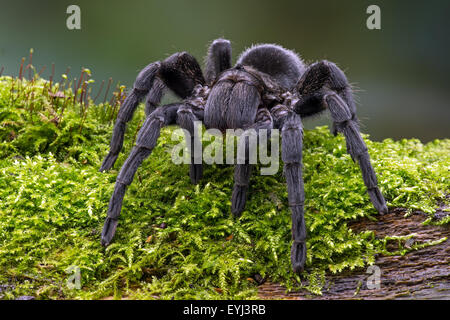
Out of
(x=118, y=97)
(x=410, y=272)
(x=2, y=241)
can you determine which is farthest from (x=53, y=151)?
(x=410, y=272)

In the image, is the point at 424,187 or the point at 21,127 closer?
the point at 424,187

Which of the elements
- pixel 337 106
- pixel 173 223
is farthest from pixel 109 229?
pixel 337 106

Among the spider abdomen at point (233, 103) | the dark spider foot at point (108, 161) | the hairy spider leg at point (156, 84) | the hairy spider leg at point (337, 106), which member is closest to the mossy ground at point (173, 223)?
the dark spider foot at point (108, 161)

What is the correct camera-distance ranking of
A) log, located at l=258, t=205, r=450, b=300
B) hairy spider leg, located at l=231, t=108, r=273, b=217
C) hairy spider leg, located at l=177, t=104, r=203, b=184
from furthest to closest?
hairy spider leg, located at l=177, t=104, r=203, b=184 → hairy spider leg, located at l=231, t=108, r=273, b=217 → log, located at l=258, t=205, r=450, b=300

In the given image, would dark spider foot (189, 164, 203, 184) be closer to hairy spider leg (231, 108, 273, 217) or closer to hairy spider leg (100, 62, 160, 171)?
hairy spider leg (231, 108, 273, 217)

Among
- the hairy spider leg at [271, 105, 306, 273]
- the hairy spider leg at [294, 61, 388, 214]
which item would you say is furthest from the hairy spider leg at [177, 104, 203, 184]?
the hairy spider leg at [294, 61, 388, 214]
